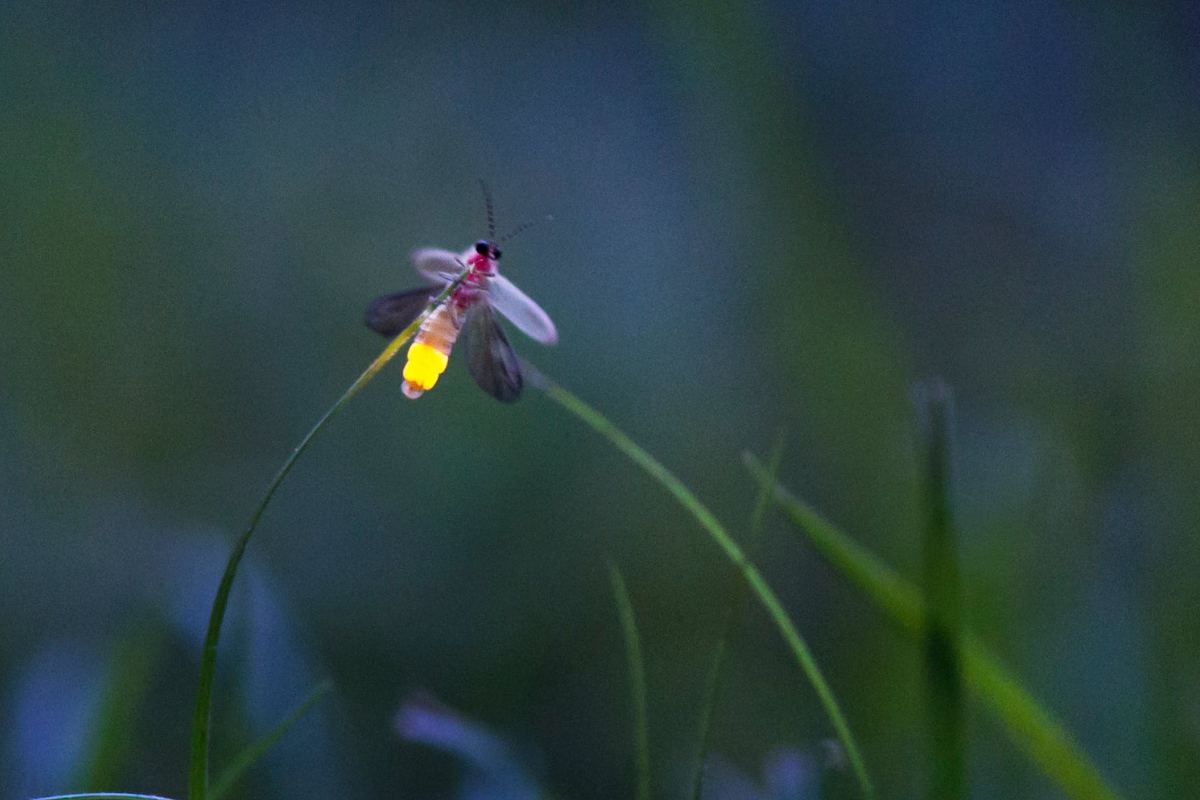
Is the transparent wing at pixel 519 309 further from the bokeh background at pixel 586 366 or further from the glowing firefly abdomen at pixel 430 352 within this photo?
the bokeh background at pixel 586 366

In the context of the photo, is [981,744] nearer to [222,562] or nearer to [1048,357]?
[222,562]

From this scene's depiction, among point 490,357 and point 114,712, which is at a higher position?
point 490,357

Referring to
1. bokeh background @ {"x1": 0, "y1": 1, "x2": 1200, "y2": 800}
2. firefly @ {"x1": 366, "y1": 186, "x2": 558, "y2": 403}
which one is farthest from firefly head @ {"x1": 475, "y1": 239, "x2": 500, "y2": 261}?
bokeh background @ {"x1": 0, "y1": 1, "x2": 1200, "y2": 800}

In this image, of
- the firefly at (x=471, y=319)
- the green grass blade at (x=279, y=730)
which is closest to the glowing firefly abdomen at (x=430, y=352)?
the firefly at (x=471, y=319)

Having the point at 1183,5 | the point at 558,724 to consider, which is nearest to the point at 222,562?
the point at 558,724

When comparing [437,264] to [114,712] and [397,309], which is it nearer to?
[397,309]

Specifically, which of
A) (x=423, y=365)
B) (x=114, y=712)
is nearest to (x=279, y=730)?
(x=423, y=365)
